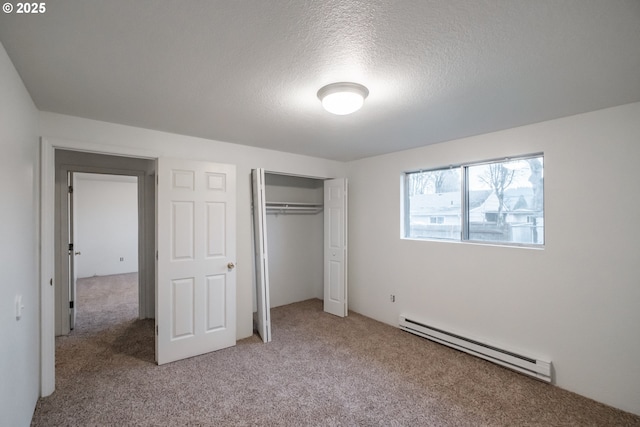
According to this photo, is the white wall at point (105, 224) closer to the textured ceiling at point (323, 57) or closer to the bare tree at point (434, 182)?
the textured ceiling at point (323, 57)

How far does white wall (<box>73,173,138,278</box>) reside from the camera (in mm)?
6836

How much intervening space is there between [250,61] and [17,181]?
5.29 feet

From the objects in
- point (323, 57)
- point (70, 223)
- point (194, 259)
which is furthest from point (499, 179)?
point (70, 223)

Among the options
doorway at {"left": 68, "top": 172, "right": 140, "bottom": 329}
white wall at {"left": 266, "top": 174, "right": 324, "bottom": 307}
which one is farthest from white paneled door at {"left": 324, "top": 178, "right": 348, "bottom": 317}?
doorway at {"left": 68, "top": 172, "right": 140, "bottom": 329}

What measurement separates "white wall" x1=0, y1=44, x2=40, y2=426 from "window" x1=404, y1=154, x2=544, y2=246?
145 inches

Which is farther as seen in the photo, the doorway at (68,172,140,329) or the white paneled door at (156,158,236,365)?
the doorway at (68,172,140,329)

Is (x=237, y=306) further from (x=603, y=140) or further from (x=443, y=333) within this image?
(x=603, y=140)

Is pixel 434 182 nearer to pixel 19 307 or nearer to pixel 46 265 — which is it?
pixel 19 307

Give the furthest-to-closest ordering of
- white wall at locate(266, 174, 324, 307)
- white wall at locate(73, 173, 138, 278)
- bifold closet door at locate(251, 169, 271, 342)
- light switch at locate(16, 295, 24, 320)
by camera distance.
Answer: white wall at locate(73, 173, 138, 278) < white wall at locate(266, 174, 324, 307) < bifold closet door at locate(251, 169, 271, 342) < light switch at locate(16, 295, 24, 320)

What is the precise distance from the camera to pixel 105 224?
7.11m

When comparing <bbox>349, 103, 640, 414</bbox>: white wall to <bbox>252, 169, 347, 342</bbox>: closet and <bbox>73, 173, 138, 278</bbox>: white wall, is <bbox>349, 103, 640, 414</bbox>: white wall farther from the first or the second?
<bbox>73, 173, 138, 278</bbox>: white wall

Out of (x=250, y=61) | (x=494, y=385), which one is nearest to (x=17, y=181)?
(x=250, y=61)

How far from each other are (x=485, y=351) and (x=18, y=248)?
3921 millimetres

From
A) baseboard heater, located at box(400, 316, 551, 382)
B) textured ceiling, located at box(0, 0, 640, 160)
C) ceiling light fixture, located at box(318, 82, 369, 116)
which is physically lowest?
baseboard heater, located at box(400, 316, 551, 382)
